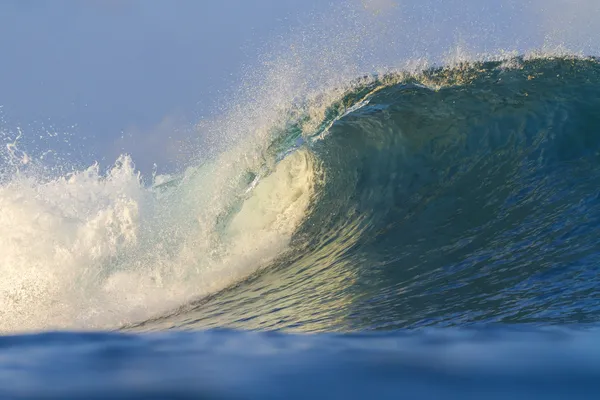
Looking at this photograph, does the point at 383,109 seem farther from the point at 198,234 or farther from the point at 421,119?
the point at 198,234

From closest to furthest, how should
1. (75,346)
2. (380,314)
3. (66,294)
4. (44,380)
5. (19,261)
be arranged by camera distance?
(44,380), (75,346), (380,314), (66,294), (19,261)

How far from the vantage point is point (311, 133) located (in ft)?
32.5

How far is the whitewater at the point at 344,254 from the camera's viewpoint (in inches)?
58.4

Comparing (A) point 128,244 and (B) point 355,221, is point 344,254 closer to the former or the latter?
(B) point 355,221

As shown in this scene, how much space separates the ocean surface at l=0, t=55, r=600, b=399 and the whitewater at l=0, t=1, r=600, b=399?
16mm

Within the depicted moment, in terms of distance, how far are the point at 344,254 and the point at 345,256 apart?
3.7 inches

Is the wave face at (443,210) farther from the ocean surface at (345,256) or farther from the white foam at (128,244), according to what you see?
the white foam at (128,244)

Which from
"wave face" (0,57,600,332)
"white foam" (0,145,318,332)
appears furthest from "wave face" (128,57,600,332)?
"white foam" (0,145,318,332)

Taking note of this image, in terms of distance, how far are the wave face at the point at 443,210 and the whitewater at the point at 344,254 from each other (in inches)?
1.3

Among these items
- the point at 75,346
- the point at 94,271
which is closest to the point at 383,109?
the point at 94,271

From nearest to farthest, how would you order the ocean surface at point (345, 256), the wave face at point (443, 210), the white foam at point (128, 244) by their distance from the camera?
the ocean surface at point (345, 256) < the wave face at point (443, 210) < the white foam at point (128, 244)

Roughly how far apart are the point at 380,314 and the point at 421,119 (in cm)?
580

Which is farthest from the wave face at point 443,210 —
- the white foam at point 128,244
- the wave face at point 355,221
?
the white foam at point 128,244

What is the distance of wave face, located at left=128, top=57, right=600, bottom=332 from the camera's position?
4840 millimetres
